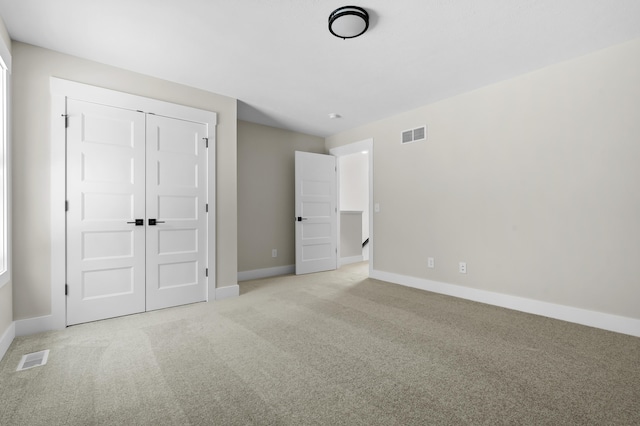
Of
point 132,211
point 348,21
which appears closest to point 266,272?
point 132,211

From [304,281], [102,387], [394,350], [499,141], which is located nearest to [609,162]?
[499,141]

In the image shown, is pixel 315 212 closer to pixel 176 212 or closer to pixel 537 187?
pixel 176 212

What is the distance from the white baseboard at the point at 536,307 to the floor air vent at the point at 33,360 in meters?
3.88

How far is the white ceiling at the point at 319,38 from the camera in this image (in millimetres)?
2160

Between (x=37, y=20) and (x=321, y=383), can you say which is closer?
(x=321, y=383)

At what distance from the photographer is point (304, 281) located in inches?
181

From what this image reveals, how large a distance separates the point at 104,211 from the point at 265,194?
7.99ft

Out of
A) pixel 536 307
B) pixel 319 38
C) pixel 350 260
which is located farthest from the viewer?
pixel 350 260

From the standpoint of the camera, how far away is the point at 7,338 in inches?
92.0

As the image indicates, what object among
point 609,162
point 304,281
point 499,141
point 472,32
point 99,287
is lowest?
point 304,281

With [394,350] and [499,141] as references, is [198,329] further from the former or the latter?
[499,141]

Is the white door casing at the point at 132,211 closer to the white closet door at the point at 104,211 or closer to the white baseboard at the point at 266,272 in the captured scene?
the white closet door at the point at 104,211

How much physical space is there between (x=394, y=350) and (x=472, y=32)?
2.58m

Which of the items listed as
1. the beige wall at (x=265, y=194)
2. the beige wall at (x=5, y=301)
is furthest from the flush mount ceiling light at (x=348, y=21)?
the beige wall at (x=265, y=194)
